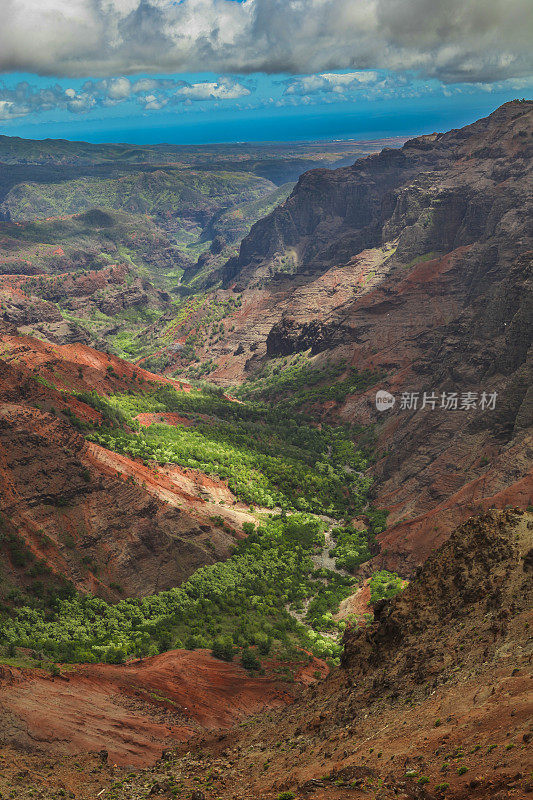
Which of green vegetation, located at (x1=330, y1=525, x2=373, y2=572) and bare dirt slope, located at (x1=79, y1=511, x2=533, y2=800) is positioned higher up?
bare dirt slope, located at (x1=79, y1=511, x2=533, y2=800)

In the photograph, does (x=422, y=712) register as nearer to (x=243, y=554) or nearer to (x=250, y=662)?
(x=250, y=662)

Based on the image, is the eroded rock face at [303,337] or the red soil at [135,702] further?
the eroded rock face at [303,337]

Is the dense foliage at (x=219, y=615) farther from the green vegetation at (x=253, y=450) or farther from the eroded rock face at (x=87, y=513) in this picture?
the green vegetation at (x=253, y=450)

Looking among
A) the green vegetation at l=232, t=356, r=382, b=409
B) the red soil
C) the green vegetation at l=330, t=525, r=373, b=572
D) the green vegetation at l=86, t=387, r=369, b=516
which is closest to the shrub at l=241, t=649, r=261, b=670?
the red soil

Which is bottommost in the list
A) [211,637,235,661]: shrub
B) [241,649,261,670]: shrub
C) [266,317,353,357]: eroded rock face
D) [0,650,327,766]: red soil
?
[241,649,261,670]: shrub

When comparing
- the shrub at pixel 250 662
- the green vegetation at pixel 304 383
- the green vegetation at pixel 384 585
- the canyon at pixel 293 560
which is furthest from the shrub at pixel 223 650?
the green vegetation at pixel 304 383

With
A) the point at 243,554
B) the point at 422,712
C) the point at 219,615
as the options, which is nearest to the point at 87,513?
the point at 219,615

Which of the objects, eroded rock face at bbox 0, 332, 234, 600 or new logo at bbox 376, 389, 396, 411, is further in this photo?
new logo at bbox 376, 389, 396, 411

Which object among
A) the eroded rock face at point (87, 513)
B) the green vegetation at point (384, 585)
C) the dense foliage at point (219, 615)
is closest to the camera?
the dense foliage at point (219, 615)

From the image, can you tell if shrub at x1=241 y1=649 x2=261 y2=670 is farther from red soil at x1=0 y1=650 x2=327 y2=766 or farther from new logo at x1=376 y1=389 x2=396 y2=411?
new logo at x1=376 y1=389 x2=396 y2=411
